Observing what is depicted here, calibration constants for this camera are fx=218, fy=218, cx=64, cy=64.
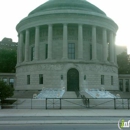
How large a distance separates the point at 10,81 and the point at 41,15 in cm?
2223

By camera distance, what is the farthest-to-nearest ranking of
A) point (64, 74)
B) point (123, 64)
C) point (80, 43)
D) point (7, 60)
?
point (123, 64)
point (7, 60)
point (80, 43)
point (64, 74)

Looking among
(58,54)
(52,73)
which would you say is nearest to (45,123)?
(52,73)

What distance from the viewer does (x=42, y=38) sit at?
4656 centimetres

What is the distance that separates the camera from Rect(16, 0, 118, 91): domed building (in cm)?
4231

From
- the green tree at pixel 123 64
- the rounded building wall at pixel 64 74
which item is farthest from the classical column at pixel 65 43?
the green tree at pixel 123 64

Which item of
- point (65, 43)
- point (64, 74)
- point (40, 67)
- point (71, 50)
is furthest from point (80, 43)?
point (40, 67)

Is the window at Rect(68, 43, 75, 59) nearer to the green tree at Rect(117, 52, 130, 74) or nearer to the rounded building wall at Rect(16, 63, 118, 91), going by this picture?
the rounded building wall at Rect(16, 63, 118, 91)

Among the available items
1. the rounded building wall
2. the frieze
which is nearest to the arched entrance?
the rounded building wall

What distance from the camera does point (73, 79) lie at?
140ft

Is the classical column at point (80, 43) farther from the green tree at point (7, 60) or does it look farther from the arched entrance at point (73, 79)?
the green tree at point (7, 60)

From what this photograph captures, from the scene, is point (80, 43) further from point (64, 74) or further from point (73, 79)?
point (73, 79)

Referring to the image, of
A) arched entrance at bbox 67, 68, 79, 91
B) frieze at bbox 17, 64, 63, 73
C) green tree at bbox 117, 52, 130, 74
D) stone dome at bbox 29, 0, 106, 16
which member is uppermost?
stone dome at bbox 29, 0, 106, 16

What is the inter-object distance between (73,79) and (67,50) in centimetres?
598

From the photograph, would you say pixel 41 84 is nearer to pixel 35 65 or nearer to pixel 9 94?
pixel 35 65
